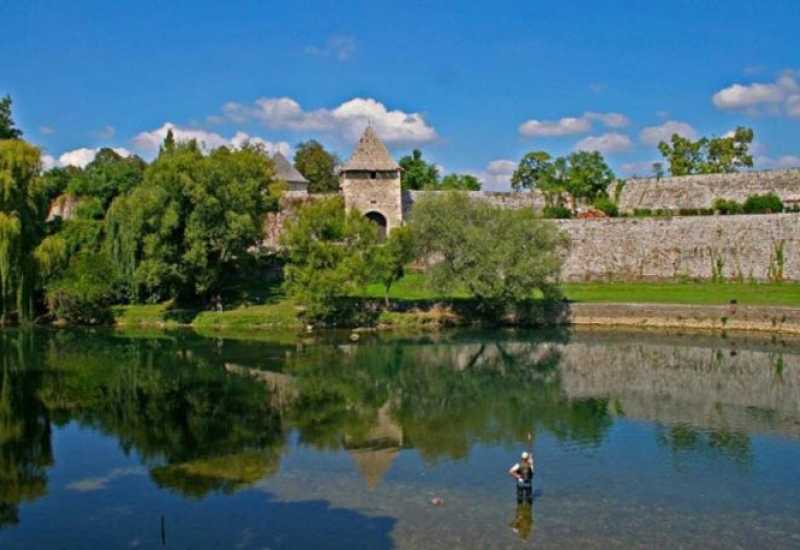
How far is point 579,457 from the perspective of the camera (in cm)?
1911

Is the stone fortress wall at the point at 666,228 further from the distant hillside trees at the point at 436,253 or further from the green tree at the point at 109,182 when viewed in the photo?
the distant hillside trees at the point at 436,253

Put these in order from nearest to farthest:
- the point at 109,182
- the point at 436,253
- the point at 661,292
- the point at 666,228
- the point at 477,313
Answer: the point at 477,313 → the point at 436,253 → the point at 661,292 → the point at 666,228 → the point at 109,182

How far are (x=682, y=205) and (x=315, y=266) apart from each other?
2814cm

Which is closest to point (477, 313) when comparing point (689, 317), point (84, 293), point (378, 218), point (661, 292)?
point (689, 317)

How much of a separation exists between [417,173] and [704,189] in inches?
1073

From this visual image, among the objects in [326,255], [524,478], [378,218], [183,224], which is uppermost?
[378,218]

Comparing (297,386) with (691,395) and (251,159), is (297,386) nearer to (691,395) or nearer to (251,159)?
(691,395)

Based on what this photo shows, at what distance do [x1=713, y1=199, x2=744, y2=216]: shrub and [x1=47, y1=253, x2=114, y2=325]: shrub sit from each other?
34279 mm

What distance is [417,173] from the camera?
78.0 m

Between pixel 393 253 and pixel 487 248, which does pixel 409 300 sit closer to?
pixel 393 253

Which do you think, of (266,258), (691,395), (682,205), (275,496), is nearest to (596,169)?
(682,205)

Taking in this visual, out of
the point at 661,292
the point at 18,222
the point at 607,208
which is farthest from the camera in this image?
the point at 607,208

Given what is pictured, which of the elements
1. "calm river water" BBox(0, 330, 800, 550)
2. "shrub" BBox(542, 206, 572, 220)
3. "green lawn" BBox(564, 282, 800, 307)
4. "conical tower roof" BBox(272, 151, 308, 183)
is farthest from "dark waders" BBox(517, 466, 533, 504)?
"conical tower roof" BBox(272, 151, 308, 183)

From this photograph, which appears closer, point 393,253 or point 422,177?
point 393,253
